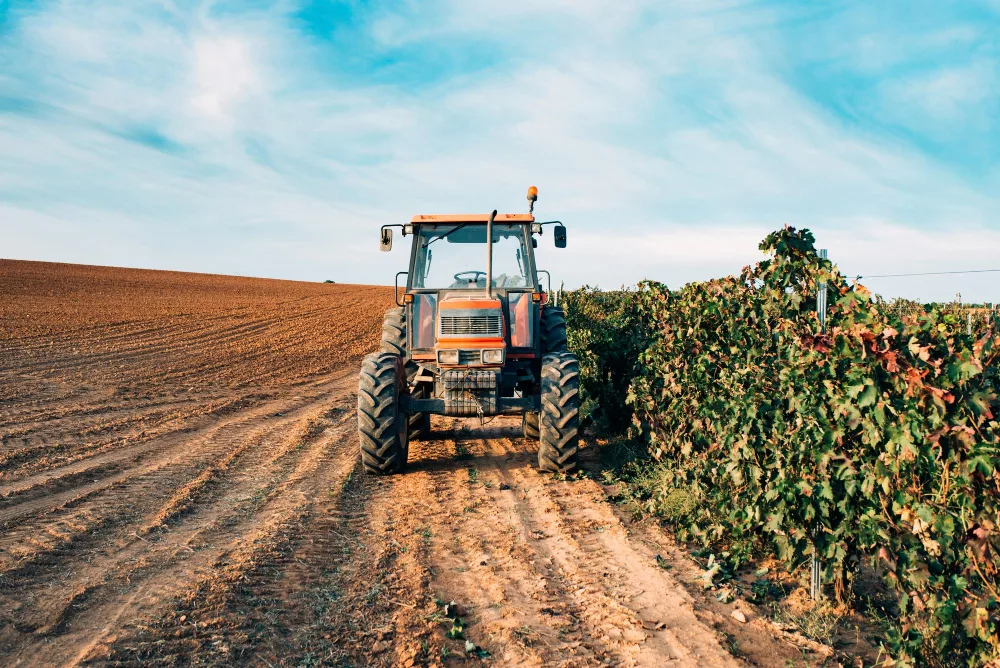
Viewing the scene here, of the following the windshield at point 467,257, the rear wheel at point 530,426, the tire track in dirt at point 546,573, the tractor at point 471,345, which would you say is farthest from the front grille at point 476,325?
the rear wheel at point 530,426

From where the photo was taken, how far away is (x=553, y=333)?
772 cm

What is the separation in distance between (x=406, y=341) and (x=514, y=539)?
3.08 metres

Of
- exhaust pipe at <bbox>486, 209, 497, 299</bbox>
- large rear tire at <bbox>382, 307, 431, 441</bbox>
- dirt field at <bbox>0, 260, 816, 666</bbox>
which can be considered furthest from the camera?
large rear tire at <bbox>382, 307, 431, 441</bbox>

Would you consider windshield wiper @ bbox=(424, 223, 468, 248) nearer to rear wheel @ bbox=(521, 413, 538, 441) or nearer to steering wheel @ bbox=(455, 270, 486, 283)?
steering wheel @ bbox=(455, 270, 486, 283)

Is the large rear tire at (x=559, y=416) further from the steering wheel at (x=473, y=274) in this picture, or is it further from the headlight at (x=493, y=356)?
the steering wheel at (x=473, y=274)

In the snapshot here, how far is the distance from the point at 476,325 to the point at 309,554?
2.98 metres

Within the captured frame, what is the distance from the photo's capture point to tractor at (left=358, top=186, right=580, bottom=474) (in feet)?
21.6

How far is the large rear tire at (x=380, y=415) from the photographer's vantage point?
6.50 metres

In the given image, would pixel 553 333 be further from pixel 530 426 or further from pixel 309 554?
pixel 309 554

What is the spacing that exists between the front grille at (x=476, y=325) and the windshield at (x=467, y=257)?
2.52 feet

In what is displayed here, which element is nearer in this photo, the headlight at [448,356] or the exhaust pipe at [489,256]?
the headlight at [448,356]

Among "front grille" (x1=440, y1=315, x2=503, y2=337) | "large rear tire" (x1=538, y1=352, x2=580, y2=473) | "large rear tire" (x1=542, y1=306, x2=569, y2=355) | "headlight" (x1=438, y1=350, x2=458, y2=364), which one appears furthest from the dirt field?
"front grille" (x1=440, y1=315, x2=503, y2=337)

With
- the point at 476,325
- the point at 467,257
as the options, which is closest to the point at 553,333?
the point at 476,325

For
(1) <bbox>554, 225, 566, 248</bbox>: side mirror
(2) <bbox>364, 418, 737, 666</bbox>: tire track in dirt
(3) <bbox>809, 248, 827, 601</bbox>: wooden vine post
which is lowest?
(2) <bbox>364, 418, 737, 666</bbox>: tire track in dirt
